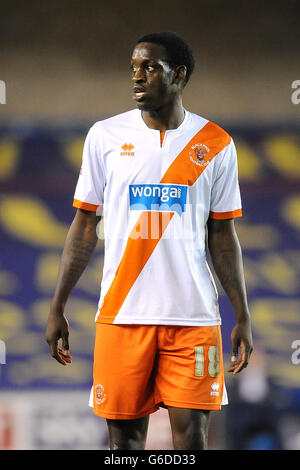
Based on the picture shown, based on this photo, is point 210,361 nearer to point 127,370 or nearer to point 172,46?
point 127,370

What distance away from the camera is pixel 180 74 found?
8.54 feet

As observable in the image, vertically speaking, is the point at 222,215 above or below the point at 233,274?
above

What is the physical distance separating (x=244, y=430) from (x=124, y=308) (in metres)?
1.87

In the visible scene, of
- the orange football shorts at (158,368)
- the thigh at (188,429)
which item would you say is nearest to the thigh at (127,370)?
the orange football shorts at (158,368)

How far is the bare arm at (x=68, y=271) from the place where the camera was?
101 inches

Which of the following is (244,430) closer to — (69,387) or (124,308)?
(69,387)

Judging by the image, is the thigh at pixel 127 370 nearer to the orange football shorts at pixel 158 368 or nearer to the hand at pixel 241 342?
the orange football shorts at pixel 158 368

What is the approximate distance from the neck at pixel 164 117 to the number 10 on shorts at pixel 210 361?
2.32ft

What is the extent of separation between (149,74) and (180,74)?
5.4 inches

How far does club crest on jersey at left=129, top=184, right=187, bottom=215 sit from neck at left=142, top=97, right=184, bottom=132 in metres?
0.22

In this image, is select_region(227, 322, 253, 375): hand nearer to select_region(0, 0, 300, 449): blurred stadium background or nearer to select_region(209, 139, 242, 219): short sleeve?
select_region(209, 139, 242, 219): short sleeve

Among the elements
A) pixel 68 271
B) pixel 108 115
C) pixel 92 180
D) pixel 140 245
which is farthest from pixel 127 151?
pixel 108 115

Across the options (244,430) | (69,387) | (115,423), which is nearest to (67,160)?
(69,387)

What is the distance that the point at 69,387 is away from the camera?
161 inches
